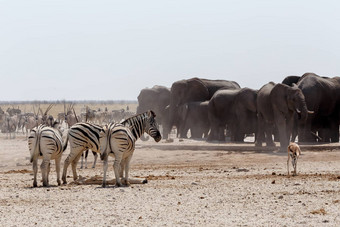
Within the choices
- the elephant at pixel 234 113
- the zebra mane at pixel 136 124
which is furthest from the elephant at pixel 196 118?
the zebra mane at pixel 136 124

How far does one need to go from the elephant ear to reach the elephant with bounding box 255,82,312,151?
385 inches

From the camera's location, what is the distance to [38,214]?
1278 centimetres

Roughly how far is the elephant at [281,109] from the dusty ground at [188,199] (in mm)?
5862

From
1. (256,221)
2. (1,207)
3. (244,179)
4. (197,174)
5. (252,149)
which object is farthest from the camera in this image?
(252,149)

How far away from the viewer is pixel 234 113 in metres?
34.6

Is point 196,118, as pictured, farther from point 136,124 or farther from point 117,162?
point 117,162

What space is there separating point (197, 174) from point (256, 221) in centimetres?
810

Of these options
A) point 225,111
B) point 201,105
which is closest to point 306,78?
point 225,111

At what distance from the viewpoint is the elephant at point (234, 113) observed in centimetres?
3341

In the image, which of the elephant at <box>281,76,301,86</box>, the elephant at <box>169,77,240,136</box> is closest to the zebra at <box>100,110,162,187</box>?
the elephant at <box>281,76,301,86</box>

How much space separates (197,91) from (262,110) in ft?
34.0

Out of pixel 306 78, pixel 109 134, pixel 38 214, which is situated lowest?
pixel 38 214

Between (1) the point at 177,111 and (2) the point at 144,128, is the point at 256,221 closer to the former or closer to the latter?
(2) the point at 144,128

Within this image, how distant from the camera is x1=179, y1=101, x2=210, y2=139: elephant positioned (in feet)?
124
